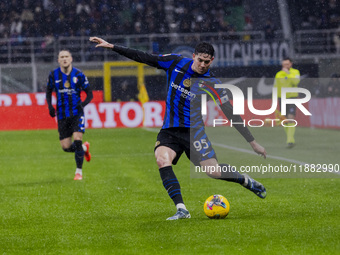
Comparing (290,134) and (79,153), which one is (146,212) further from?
Answer: (290,134)

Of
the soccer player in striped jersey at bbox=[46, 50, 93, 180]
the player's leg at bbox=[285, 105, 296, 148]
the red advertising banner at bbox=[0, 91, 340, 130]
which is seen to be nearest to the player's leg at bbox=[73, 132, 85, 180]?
the soccer player in striped jersey at bbox=[46, 50, 93, 180]

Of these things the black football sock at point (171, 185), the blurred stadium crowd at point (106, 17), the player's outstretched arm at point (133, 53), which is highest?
the blurred stadium crowd at point (106, 17)

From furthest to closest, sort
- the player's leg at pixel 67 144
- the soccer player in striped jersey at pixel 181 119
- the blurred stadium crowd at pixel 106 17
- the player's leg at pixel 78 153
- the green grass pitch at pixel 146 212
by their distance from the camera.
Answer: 1. the blurred stadium crowd at pixel 106 17
2. the player's leg at pixel 67 144
3. the player's leg at pixel 78 153
4. the soccer player in striped jersey at pixel 181 119
5. the green grass pitch at pixel 146 212

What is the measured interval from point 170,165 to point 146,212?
29.6 inches

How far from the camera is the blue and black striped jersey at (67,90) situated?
37.8 feet

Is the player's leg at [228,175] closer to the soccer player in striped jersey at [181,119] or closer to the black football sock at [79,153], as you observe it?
the soccer player in striped jersey at [181,119]

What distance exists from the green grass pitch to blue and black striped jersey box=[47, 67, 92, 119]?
1.18 m

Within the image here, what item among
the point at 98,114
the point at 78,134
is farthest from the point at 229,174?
the point at 98,114

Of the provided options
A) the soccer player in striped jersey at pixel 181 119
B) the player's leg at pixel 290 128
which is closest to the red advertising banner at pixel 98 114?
the player's leg at pixel 290 128

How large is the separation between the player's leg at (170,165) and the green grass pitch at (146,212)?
212 millimetres

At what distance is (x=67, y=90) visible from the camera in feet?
38.0

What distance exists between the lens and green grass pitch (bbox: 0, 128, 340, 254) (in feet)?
19.5

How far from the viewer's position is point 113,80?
29.6 metres

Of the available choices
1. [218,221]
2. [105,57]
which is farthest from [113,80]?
[218,221]
